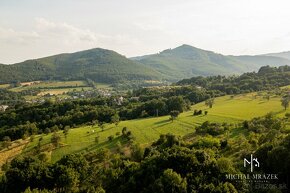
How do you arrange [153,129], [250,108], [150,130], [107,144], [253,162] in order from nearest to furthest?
[253,162], [107,144], [150,130], [153,129], [250,108]

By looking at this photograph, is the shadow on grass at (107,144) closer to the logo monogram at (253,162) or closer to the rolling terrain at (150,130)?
the rolling terrain at (150,130)

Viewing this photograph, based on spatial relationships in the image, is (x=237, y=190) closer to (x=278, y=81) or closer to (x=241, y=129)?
(x=241, y=129)

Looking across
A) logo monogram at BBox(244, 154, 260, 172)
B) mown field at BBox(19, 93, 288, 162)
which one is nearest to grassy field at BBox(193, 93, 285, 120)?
mown field at BBox(19, 93, 288, 162)

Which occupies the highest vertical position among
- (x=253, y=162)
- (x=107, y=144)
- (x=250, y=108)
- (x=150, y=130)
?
(x=253, y=162)

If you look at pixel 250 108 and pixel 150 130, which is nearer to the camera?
pixel 150 130

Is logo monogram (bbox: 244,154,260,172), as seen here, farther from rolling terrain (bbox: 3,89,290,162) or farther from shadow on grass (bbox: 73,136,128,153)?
shadow on grass (bbox: 73,136,128,153)

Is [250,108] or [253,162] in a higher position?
[253,162]

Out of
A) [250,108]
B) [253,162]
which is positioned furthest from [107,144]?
[250,108]

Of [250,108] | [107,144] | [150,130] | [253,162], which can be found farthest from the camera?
[250,108]

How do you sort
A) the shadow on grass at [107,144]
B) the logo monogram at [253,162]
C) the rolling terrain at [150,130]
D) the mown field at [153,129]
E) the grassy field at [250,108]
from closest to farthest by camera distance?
the logo monogram at [253,162] → the shadow on grass at [107,144] → the rolling terrain at [150,130] → the mown field at [153,129] → the grassy field at [250,108]

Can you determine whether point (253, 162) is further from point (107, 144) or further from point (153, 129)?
point (153, 129)

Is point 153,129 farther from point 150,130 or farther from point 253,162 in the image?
point 253,162

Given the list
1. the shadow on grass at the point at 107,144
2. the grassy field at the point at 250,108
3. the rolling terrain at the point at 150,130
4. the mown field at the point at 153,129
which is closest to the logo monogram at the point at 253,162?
the rolling terrain at the point at 150,130
